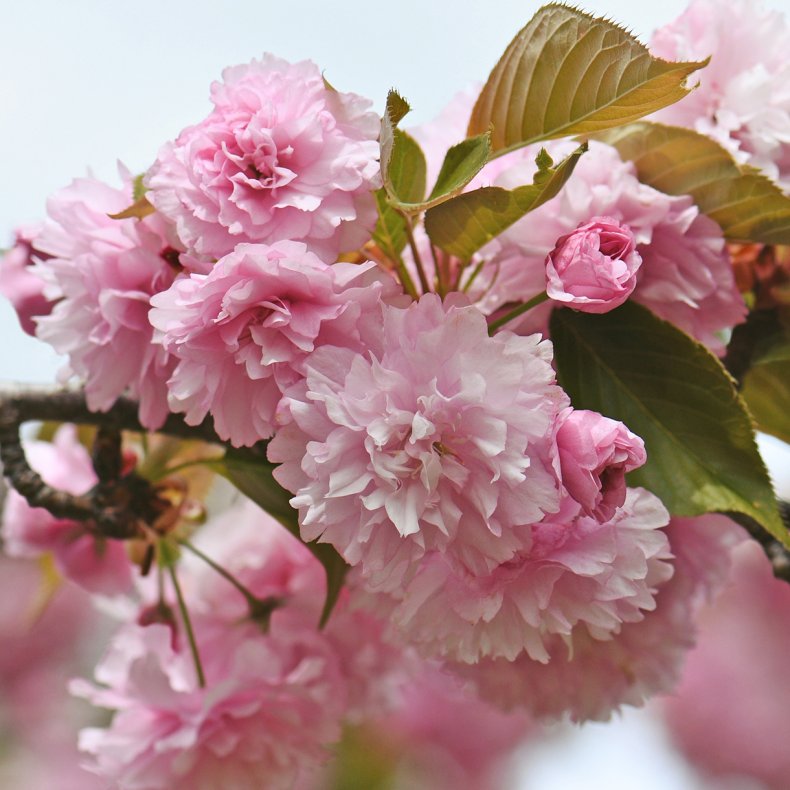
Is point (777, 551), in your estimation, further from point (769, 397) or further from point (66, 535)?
point (66, 535)

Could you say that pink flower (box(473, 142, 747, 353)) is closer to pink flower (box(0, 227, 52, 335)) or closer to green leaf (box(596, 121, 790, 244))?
green leaf (box(596, 121, 790, 244))

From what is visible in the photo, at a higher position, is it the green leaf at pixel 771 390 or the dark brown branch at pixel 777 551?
the green leaf at pixel 771 390

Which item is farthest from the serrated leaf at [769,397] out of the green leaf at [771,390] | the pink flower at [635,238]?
the pink flower at [635,238]

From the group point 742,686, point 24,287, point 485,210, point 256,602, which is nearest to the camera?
point 485,210

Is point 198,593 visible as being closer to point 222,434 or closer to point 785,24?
point 222,434

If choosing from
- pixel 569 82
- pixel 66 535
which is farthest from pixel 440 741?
pixel 569 82

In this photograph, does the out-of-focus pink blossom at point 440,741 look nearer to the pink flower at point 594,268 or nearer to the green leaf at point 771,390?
the green leaf at point 771,390

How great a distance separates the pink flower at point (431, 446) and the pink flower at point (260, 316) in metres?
0.03

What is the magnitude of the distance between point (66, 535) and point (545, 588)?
65 cm

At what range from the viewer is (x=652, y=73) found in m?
0.57

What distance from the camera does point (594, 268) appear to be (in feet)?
1.77

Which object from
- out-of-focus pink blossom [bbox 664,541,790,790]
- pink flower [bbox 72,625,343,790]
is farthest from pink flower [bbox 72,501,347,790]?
out-of-focus pink blossom [bbox 664,541,790,790]

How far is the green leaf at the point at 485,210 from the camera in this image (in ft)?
1.82

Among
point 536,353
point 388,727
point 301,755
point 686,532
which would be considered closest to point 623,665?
point 686,532
